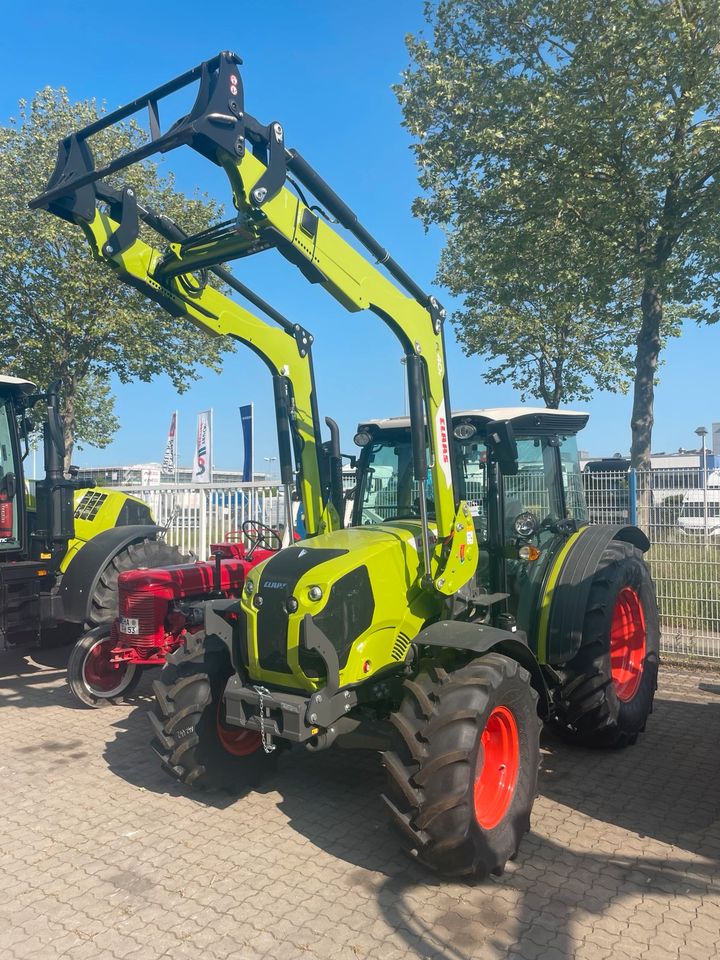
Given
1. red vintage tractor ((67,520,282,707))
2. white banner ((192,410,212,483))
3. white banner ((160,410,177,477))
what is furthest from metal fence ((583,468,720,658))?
white banner ((160,410,177,477))

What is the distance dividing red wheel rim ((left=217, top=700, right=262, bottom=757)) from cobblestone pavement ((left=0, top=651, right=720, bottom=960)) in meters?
0.29

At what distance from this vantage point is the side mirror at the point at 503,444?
4.36 metres

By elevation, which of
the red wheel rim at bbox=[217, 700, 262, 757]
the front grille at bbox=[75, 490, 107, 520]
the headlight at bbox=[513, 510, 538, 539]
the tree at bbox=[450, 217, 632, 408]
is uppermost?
the tree at bbox=[450, 217, 632, 408]

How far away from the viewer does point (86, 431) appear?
81.9 ft

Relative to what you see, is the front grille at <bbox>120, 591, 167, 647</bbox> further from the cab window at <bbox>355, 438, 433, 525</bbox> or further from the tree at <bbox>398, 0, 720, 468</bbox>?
the tree at <bbox>398, 0, 720, 468</bbox>

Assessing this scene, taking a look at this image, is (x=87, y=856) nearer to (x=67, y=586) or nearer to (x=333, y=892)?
(x=333, y=892)

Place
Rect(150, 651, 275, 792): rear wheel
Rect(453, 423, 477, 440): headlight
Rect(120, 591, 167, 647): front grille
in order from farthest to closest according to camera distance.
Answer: Rect(120, 591, 167, 647): front grille → Rect(453, 423, 477, 440): headlight → Rect(150, 651, 275, 792): rear wheel

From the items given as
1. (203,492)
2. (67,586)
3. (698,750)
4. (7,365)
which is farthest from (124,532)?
(7,365)

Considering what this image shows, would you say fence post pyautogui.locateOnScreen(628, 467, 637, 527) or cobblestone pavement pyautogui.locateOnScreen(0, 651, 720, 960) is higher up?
fence post pyautogui.locateOnScreen(628, 467, 637, 527)

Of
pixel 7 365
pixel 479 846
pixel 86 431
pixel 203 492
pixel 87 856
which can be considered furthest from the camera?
pixel 86 431

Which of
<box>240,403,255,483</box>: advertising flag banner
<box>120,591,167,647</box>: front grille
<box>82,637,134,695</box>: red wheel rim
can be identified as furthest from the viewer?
<box>240,403,255,483</box>: advertising flag banner

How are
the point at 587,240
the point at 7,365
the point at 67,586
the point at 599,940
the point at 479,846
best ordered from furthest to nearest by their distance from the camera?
the point at 7,365
the point at 587,240
the point at 67,586
the point at 479,846
the point at 599,940

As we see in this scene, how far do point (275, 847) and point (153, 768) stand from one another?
150 cm

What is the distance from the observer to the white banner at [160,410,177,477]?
24.0 meters
